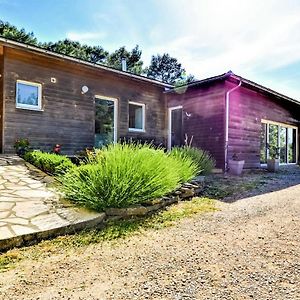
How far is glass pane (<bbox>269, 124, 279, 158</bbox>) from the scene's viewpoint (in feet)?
37.9

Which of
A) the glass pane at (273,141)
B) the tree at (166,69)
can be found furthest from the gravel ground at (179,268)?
the tree at (166,69)

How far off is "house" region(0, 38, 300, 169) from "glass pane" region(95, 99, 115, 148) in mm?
34

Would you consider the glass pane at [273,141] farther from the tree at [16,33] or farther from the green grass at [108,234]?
the tree at [16,33]

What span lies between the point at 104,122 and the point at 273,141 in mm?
7078

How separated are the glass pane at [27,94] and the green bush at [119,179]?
4420mm

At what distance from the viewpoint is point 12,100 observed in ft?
25.0

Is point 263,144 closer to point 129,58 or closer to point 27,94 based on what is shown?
point 27,94

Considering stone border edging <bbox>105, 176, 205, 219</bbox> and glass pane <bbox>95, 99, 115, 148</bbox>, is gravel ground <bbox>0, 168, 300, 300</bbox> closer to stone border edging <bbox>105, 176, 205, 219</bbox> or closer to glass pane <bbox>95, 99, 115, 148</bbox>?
stone border edging <bbox>105, 176, 205, 219</bbox>

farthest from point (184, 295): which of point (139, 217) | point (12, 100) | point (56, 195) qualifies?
point (12, 100)

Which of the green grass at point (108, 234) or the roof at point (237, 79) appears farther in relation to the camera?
the roof at point (237, 79)

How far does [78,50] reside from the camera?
21953 millimetres

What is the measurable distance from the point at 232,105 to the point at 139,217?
6.57 meters

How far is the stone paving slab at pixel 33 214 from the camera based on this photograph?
2.93 meters

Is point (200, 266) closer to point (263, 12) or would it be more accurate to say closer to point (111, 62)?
point (263, 12)
